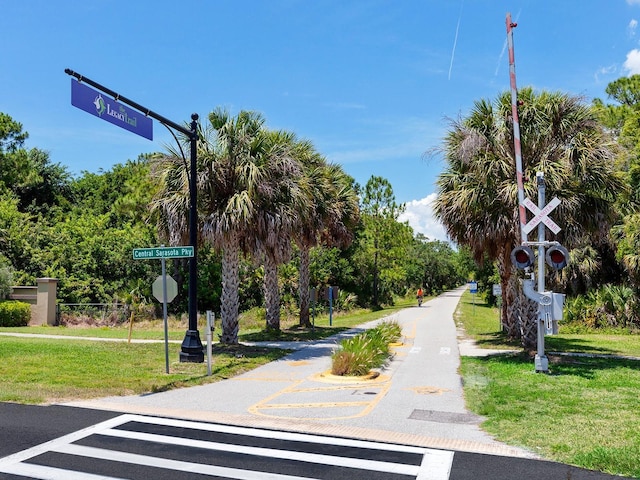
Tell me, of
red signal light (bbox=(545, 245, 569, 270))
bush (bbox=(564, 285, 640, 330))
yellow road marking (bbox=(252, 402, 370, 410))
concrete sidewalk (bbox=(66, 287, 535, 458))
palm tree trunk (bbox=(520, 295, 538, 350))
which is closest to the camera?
concrete sidewalk (bbox=(66, 287, 535, 458))

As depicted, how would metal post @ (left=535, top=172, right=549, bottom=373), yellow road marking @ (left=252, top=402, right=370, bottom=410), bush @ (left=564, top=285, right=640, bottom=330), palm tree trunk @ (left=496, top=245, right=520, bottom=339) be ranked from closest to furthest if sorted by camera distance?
yellow road marking @ (left=252, top=402, right=370, bottom=410)
metal post @ (left=535, top=172, right=549, bottom=373)
palm tree trunk @ (left=496, top=245, right=520, bottom=339)
bush @ (left=564, top=285, right=640, bottom=330)

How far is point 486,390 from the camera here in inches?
426

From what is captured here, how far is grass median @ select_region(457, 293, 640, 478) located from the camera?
674 centimetres

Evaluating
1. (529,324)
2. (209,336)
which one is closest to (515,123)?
(529,324)

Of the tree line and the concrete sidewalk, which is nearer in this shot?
the concrete sidewalk

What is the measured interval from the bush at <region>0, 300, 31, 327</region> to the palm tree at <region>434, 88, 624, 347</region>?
2031cm

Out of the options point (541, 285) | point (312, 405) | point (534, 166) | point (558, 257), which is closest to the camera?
point (312, 405)

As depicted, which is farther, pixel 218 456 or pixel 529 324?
pixel 529 324

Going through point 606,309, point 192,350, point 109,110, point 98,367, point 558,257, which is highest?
point 109,110

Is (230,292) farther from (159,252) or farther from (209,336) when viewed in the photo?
(209,336)

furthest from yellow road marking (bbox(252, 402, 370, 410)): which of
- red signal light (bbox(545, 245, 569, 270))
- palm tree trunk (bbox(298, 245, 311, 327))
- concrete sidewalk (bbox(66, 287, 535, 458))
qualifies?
palm tree trunk (bbox(298, 245, 311, 327))

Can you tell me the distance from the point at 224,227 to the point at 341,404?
7.41 m

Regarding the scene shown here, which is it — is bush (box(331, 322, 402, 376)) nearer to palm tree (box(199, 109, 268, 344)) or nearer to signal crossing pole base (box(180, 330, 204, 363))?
signal crossing pole base (box(180, 330, 204, 363))

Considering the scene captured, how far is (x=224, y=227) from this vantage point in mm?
15602
